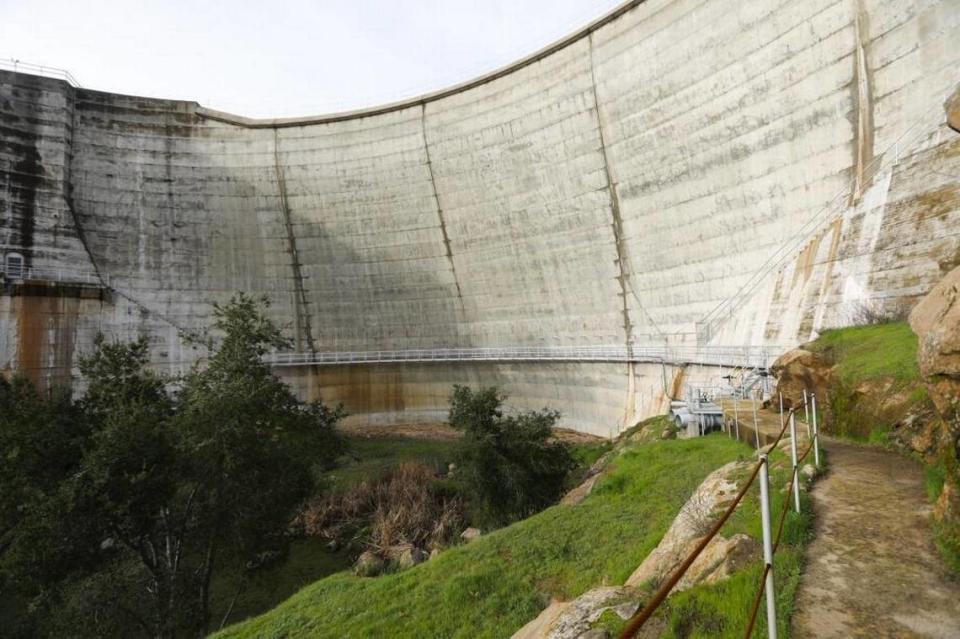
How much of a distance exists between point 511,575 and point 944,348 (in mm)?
5693

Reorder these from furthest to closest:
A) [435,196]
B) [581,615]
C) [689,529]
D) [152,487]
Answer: [435,196] → [152,487] → [689,529] → [581,615]

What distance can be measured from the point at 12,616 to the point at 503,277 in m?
21.6

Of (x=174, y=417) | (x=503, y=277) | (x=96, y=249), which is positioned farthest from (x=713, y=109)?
(x=96, y=249)

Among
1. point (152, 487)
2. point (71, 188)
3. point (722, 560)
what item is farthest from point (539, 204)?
point (71, 188)

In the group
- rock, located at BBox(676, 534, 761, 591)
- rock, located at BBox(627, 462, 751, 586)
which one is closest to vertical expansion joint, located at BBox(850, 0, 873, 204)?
rock, located at BBox(627, 462, 751, 586)

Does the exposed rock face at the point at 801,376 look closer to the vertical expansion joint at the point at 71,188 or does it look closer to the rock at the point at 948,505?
the rock at the point at 948,505

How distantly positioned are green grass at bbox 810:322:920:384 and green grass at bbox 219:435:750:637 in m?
2.30

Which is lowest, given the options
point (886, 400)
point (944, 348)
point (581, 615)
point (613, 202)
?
point (581, 615)

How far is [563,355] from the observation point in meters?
25.7

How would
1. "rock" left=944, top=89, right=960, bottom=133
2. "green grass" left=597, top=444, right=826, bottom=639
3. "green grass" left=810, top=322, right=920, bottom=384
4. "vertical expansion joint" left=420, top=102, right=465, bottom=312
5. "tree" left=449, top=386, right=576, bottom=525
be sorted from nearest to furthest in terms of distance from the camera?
"green grass" left=597, top=444, right=826, bottom=639 < "rock" left=944, top=89, right=960, bottom=133 < "green grass" left=810, top=322, right=920, bottom=384 < "tree" left=449, top=386, right=576, bottom=525 < "vertical expansion joint" left=420, top=102, right=465, bottom=312

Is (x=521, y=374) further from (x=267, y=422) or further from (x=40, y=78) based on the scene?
(x=40, y=78)

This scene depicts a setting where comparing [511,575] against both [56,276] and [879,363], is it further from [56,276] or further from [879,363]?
[56,276]

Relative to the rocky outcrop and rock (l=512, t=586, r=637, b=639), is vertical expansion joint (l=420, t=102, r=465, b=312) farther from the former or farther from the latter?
the rocky outcrop

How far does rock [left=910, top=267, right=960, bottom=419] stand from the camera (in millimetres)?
3852
